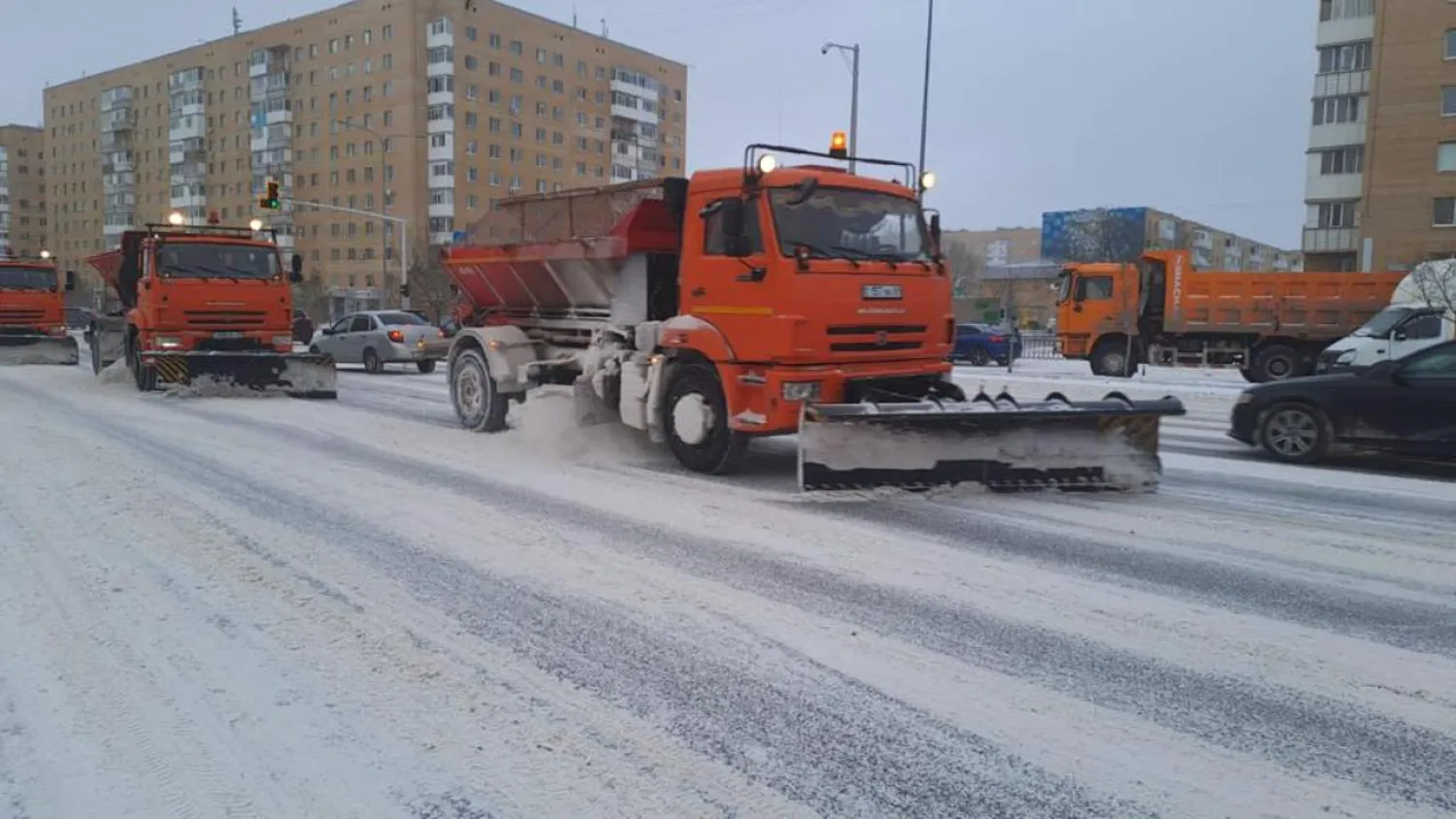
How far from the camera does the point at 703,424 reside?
342 inches

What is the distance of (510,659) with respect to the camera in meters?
4.27

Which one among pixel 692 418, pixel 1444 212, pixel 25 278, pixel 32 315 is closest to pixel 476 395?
pixel 692 418

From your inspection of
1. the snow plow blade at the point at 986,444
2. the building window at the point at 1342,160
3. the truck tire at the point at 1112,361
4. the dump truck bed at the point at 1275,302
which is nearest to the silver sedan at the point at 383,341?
the truck tire at the point at 1112,361

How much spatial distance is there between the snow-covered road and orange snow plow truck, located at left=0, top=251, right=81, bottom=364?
61.1 ft

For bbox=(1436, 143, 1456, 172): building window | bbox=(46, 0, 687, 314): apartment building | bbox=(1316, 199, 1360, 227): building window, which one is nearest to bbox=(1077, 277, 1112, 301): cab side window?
bbox=(1436, 143, 1456, 172): building window

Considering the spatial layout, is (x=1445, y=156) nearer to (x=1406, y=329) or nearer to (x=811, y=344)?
(x=1406, y=329)

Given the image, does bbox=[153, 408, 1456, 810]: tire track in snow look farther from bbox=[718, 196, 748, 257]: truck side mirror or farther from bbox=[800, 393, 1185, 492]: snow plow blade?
bbox=[718, 196, 748, 257]: truck side mirror

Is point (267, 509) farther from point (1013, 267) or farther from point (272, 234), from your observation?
point (1013, 267)

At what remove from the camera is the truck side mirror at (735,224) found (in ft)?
27.3

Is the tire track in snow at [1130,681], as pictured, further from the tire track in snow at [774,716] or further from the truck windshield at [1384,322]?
the truck windshield at [1384,322]

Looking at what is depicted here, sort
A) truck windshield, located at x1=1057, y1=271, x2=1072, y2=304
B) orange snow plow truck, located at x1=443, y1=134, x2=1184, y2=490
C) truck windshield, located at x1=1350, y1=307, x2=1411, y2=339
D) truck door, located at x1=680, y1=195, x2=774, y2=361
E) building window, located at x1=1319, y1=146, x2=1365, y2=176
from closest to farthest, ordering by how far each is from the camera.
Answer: orange snow plow truck, located at x1=443, y1=134, x2=1184, y2=490 < truck door, located at x1=680, y1=195, x2=774, y2=361 < truck windshield, located at x1=1350, y1=307, x2=1411, y2=339 < truck windshield, located at x1=1057, y1=271, x2=1072, y2=304 < building window, located at x1=1319, y1=146, x2=1365, y2=176

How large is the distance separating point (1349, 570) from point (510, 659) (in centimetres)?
499

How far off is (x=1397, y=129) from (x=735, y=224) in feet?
162

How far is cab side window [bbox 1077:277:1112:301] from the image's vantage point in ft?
84.5
